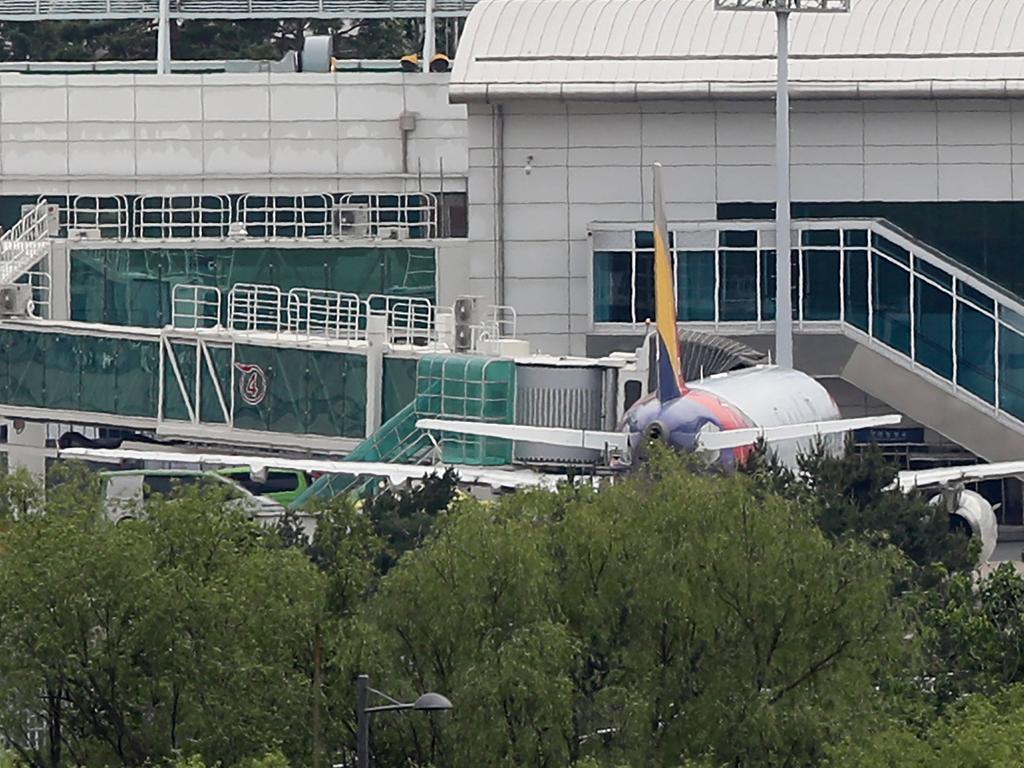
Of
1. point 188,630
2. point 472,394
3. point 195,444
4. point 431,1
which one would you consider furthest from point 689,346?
point 188,630

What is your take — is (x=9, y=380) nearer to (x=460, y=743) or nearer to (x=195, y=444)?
(x=195, y=444)

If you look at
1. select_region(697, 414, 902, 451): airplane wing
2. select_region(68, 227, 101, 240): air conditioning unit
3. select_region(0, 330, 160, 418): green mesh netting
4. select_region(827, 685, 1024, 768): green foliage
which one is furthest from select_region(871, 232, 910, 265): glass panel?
select_region(827, 685, 1024, 768): green foliage

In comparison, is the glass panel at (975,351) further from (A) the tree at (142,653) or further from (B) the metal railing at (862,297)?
Result: (A) the tree at (142,653)

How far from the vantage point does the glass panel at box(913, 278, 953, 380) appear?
92562 mm

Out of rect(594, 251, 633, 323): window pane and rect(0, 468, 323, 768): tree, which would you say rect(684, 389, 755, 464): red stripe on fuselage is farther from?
rect(0, 468, 323, 768): tree

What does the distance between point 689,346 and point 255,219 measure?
1851 centimetres

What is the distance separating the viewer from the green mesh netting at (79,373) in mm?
91750

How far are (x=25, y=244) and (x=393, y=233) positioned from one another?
9.44 meters

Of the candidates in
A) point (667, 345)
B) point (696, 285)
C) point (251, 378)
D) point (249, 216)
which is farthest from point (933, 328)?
point (249, 216)

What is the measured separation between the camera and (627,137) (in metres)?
94.9

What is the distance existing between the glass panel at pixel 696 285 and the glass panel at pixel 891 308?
3995 millimetres

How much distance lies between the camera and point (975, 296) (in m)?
92.3

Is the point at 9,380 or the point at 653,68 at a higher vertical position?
the point at 653,68

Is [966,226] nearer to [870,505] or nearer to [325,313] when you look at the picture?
[325,313]
